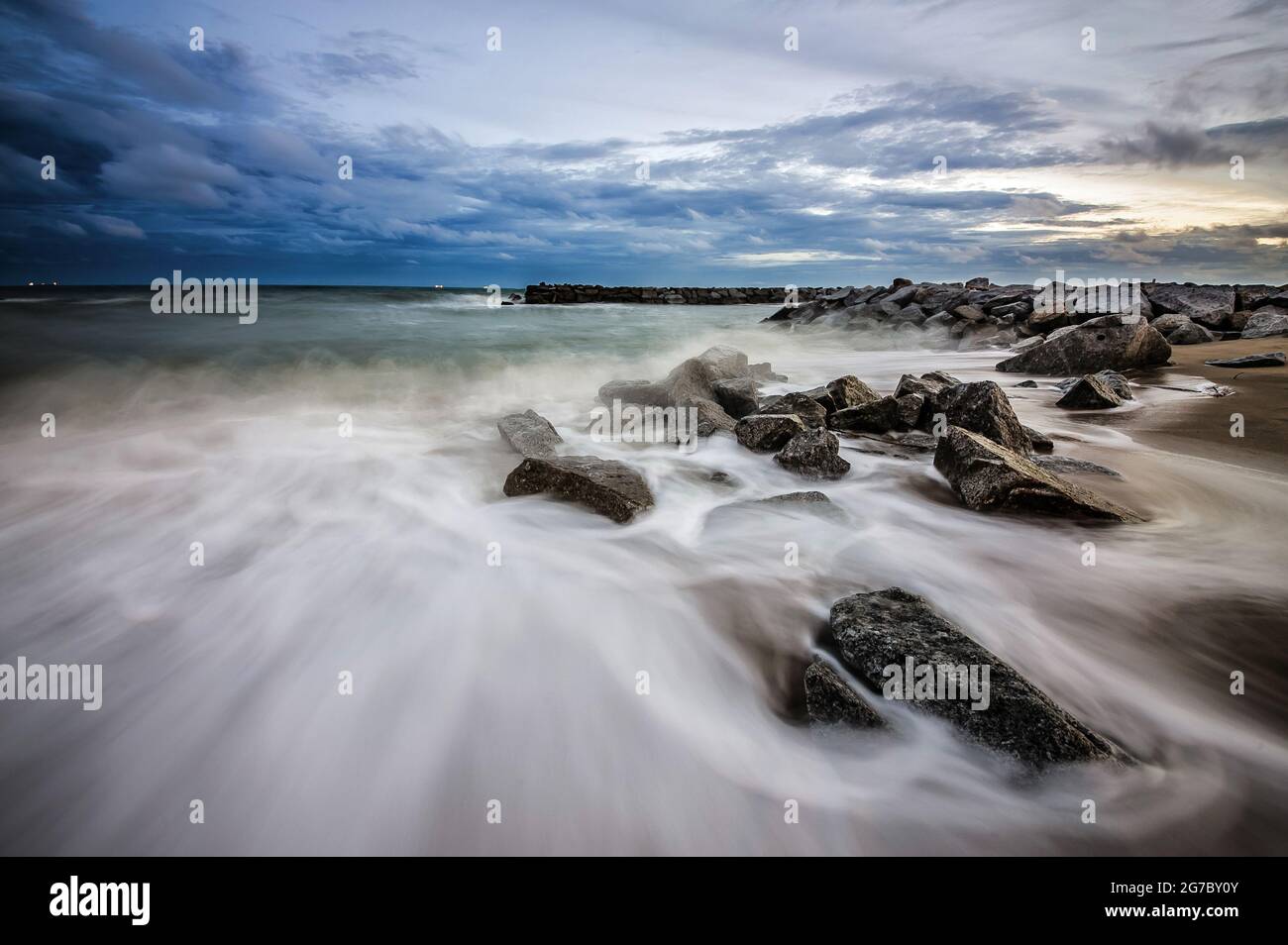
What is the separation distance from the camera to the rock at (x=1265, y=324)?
1204 cm

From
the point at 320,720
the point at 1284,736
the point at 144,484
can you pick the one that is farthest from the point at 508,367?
the point at 1284,736

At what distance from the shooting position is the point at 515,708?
8.05ft

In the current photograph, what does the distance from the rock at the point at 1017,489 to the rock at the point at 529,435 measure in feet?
11.7

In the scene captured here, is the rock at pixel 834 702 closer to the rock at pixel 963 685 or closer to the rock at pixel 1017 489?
the rock at pixel 963 685

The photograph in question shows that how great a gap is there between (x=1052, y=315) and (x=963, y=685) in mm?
15833

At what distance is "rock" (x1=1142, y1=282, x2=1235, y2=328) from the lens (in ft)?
44.2

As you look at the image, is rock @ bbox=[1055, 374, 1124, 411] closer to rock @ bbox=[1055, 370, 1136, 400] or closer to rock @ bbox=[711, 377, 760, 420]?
rock @ bbox=[1055, 370, 1136, 400]

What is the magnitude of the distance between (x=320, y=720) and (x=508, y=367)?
30.7 feet

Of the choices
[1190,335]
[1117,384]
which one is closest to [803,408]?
[1117,384]

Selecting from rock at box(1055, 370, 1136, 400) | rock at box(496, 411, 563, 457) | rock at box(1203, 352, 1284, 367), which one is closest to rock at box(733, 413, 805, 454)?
rock at box(496, 411, 563, 457)

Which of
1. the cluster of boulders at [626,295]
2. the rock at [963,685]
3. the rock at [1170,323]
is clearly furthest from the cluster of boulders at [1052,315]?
the cluster of boulders at [626,295]

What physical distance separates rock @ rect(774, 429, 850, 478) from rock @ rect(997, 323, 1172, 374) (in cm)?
715

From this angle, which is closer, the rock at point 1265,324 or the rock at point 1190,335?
the rock at point 1265,324

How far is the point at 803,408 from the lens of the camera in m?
6.29
